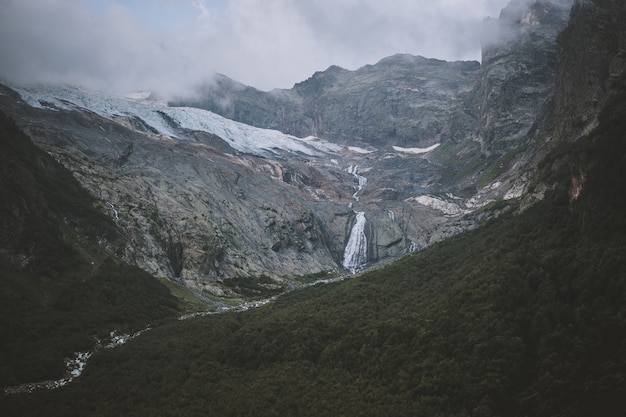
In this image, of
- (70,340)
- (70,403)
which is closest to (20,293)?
(70,340)

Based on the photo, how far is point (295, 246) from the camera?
150625mm

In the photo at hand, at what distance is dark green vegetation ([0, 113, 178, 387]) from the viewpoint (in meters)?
55.2

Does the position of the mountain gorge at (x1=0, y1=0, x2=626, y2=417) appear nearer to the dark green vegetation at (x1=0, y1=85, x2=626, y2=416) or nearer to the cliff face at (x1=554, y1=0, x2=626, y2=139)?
the dark green vegetation at (x1=0, y1=85, x2=626, y2=416)

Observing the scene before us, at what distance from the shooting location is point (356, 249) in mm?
168750

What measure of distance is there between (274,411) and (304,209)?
5040 inches

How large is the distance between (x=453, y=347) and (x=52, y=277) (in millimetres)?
57626

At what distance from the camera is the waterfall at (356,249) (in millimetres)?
164000

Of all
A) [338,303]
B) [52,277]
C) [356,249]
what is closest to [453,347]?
[338,303]

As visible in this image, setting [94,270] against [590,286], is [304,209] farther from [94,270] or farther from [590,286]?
[590,286]

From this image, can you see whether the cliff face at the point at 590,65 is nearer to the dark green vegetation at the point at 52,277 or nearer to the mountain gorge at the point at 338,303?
the mountain gorge at the point at 338,303

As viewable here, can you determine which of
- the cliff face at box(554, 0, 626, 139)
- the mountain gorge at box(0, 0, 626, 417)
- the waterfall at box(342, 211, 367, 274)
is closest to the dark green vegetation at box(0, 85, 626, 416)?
the mountain gorge at box(0, 0, 626, 417)

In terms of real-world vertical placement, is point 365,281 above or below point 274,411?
above

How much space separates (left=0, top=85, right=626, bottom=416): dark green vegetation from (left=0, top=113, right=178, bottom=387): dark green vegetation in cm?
650

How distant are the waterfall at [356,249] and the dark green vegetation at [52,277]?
83402mm
